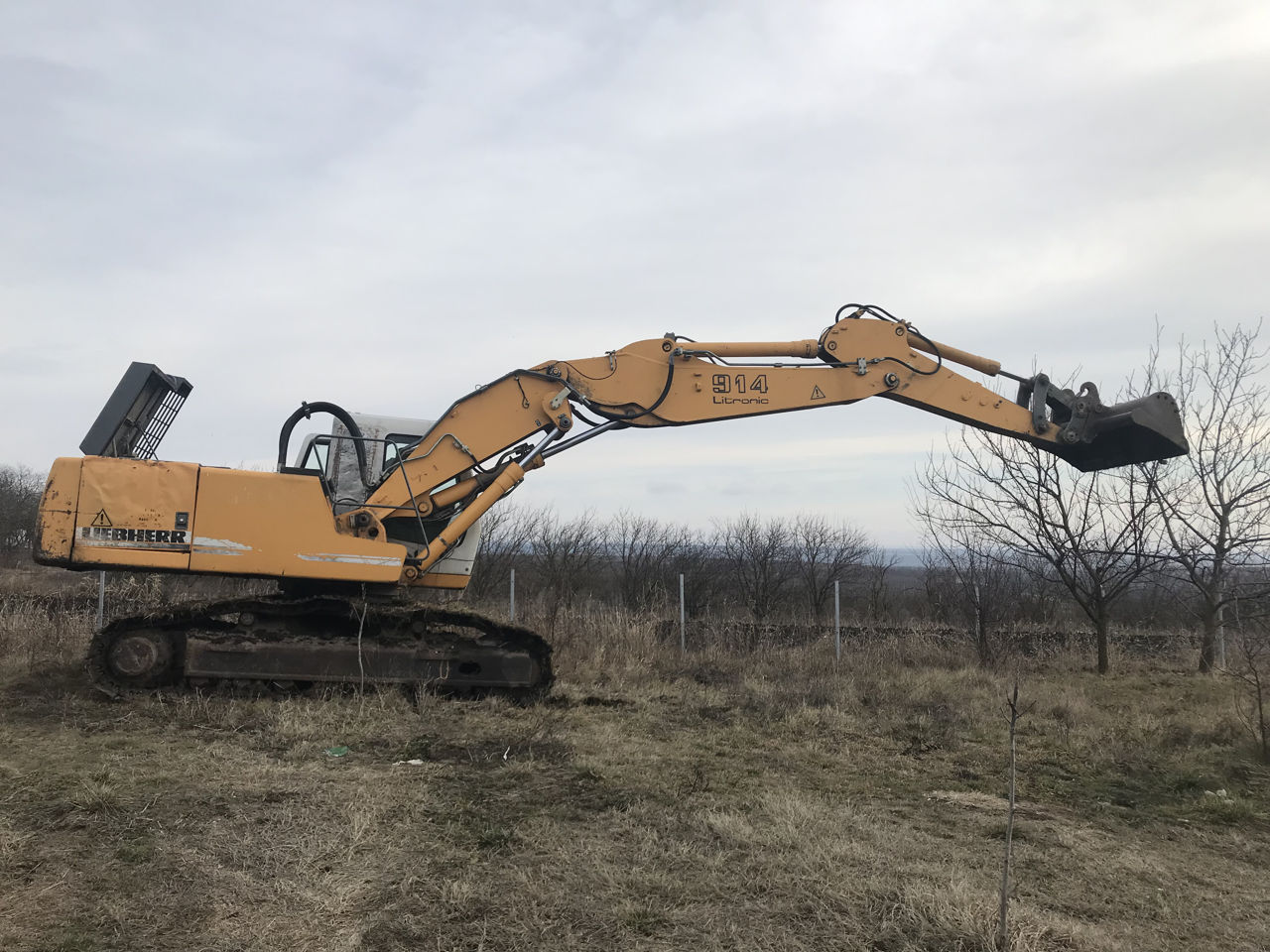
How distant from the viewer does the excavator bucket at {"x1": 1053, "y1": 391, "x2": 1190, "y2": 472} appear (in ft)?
26.2

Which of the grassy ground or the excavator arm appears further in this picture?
the excavator arm

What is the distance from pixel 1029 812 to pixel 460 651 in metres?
5.14

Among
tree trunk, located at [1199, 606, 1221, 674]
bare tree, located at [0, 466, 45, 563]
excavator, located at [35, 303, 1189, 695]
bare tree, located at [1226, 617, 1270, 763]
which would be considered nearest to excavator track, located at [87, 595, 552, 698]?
excavator, located at [35, 303, 1189, 695]

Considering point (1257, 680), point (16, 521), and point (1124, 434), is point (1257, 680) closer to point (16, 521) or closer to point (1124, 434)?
point (1124, 434)

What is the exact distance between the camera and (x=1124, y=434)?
8258 millimetres

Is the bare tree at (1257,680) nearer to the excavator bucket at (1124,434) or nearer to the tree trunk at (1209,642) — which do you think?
the tree trunk at (1209,642)

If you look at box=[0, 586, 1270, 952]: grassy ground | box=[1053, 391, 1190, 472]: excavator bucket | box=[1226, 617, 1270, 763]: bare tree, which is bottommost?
box=[0, 586, 1270, 952]: grassy ground

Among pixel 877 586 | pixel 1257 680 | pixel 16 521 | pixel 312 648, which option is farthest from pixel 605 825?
pixel 16 521

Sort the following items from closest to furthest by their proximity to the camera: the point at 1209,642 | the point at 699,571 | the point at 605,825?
the point at 605,825, the point at 1209,642, the point at 699,571

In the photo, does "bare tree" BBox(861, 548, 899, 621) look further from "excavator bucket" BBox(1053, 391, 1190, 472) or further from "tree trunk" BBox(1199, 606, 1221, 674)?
"excavator bucket" BBox(1053, 391, 1190, 472)

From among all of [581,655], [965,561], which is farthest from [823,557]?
[581,655]

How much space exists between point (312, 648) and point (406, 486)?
1.73 m

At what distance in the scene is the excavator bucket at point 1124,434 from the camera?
7988 mm

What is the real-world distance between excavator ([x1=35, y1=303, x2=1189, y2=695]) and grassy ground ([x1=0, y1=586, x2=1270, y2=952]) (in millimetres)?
484
